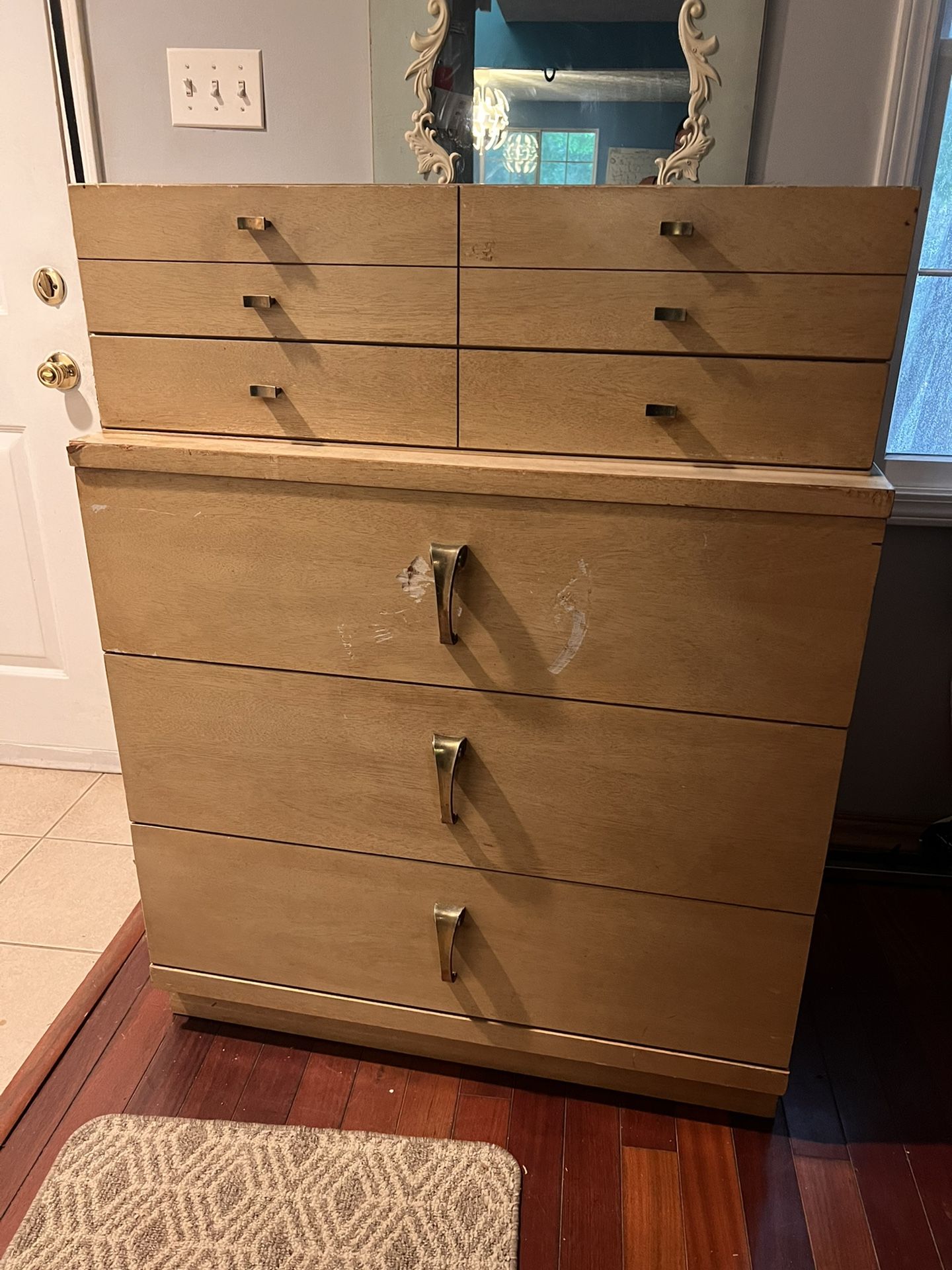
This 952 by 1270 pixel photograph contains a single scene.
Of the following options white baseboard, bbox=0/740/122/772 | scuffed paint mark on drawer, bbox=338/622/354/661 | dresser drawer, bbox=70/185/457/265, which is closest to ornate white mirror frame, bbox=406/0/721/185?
dresser drawer, bbox=70/185/457/265

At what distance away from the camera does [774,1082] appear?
48.7 inches

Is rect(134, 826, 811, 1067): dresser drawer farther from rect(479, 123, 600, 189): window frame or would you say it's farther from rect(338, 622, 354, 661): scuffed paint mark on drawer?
rect(479, 123, 600, 189): window frame

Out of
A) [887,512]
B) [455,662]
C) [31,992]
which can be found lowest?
[31,992]

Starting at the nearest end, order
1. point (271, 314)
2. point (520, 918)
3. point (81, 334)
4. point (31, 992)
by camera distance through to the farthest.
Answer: point (271, 314) → point (520, 918) → point (31, 992) → point (81, 334)

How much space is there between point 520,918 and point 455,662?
1.20 feet

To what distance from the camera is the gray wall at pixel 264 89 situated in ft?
4.58

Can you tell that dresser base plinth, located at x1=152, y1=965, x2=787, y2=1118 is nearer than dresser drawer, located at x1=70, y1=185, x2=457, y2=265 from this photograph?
No

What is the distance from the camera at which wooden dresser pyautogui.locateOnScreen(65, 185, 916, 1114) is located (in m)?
0.98

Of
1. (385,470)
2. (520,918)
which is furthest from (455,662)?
(520,918)

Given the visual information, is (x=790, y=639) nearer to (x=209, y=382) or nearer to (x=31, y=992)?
(x=209, y=382)

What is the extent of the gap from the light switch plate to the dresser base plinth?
1.32m

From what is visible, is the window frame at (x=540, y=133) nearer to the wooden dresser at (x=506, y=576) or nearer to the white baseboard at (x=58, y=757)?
the wooden dresser at (x=506, y=576)

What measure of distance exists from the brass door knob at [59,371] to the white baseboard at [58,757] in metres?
0.80

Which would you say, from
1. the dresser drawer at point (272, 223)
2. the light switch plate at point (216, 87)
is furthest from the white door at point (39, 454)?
the dresser drawer at point (272, 223)
